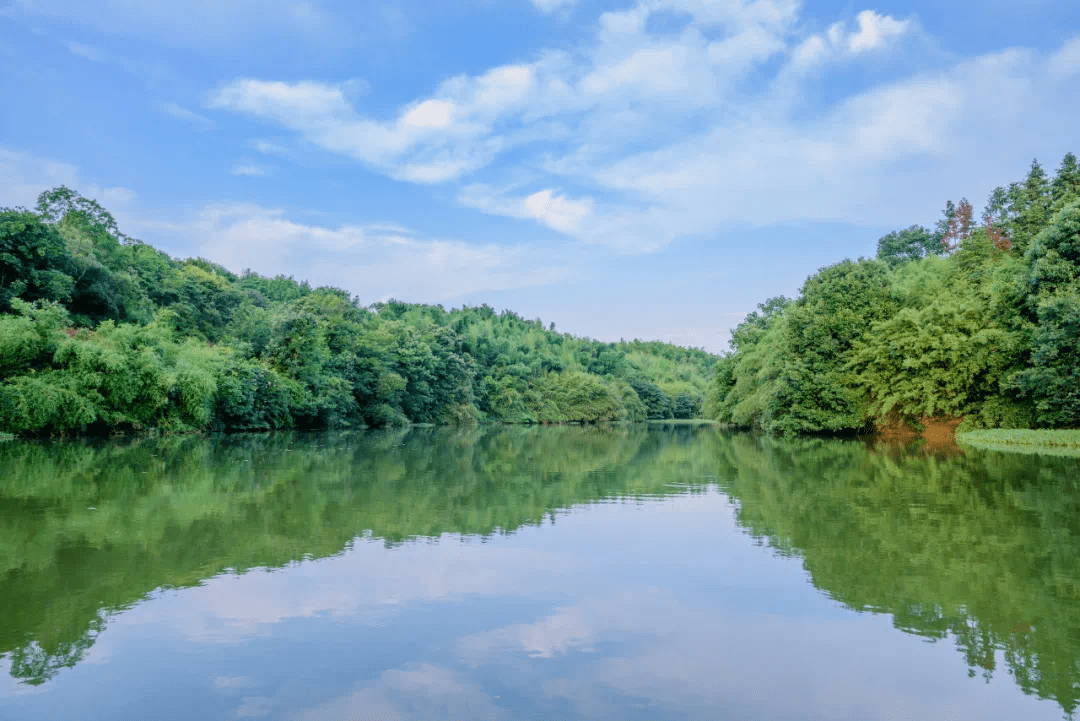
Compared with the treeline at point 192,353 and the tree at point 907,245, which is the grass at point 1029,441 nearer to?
the treeline at point 192,353

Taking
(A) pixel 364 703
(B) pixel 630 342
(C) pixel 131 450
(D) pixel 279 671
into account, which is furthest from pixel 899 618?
(B) pixel 630 342

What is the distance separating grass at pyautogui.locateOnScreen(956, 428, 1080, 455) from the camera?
26.7 metres

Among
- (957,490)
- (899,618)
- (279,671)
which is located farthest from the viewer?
(957,490)

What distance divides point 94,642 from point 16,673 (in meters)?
0.67

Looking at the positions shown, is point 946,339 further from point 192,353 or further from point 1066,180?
point 192,353

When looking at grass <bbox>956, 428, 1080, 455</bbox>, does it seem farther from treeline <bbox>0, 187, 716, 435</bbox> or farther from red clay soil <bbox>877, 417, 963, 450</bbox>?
treeline <bbox>0, 187, 716, 435</bbox>

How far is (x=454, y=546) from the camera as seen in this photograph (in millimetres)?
9430

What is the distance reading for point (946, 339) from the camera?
109ft

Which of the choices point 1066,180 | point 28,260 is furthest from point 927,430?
point 28,260

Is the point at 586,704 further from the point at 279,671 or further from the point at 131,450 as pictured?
the point at 131,450

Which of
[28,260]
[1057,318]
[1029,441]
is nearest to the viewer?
[1057,318]

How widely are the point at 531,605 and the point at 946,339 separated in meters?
32.0

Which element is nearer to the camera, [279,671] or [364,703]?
[364,703]

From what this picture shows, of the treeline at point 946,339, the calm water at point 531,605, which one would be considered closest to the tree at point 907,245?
the treeline at point 946,339
